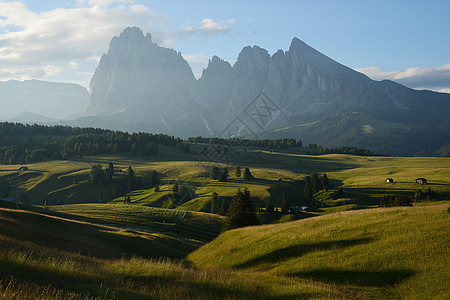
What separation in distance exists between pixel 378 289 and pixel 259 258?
38.3ft

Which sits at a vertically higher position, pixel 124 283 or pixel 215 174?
pixel 124 283

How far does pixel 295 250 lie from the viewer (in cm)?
2633

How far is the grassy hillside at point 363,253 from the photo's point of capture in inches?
694

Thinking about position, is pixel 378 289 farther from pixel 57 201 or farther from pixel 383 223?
pixel 57 201

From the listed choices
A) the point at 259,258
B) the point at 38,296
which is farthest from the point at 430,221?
the point at 38,296

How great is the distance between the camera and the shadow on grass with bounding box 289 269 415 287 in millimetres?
18156

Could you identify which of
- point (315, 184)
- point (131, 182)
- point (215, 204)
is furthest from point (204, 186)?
point (315, 184)

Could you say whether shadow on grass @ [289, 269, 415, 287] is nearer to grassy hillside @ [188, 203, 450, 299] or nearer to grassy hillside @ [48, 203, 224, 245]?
grassy hillside @ [188, 203, 450, 299]

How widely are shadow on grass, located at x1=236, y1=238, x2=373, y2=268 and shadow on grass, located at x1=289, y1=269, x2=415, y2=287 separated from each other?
419 cm

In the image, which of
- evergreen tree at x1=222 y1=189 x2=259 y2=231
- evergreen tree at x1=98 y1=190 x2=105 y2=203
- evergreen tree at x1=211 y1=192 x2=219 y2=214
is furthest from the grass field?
evergreen tree at x1=222 y1=189 x2=259 y2=231

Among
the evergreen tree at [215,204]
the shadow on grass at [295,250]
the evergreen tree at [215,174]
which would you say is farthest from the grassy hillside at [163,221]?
the evergreen tree at [215,174]

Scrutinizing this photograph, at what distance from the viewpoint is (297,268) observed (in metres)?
22.7

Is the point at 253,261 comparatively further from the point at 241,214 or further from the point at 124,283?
the point at 241,214

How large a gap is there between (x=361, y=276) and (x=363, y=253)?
9.88ft
